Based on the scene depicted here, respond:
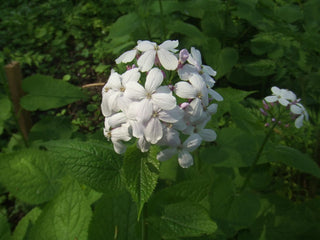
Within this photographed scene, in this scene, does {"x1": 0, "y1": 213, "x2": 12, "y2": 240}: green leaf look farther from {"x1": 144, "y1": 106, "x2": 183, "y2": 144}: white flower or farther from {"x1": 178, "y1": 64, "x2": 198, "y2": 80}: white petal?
{"x1": 178, "y1": 64, "x2": 198, "y2": 80}: white petal

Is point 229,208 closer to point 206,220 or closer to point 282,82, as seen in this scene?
point 206,220

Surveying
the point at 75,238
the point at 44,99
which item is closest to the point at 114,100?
the point at 75,238

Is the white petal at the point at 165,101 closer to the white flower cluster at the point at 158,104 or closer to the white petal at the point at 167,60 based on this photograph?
the white flower cluster at the point at 158,104

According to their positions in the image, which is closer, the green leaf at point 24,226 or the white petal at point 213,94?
the white petal at point 213,94

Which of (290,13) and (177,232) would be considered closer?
(177,232)

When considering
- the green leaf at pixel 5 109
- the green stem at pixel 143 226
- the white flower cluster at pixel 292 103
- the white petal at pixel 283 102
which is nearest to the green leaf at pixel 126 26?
the green leaf at pixel 5 109

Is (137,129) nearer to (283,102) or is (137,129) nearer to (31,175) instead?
(283,102)

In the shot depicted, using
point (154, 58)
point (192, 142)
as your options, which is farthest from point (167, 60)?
point (192, 142)
